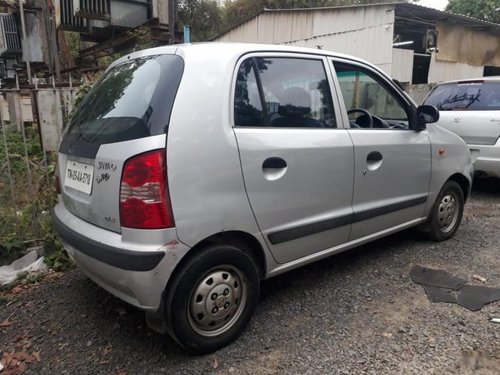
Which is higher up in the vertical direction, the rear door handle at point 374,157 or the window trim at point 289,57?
the window trim at point 289,57

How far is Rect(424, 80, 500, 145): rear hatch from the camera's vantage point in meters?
5.29

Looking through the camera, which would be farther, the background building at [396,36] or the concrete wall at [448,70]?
the concrete wall at [448,70]

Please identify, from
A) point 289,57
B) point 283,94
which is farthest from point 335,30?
point 283,94

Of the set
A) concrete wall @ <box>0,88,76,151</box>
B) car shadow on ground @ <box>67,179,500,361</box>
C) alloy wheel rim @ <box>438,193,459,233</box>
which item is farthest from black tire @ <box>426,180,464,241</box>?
concrete wall @ <box>0,88,76,151</box>

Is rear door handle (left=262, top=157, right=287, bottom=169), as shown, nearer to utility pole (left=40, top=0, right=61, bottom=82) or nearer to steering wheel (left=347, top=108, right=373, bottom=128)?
steering wheel (left=347, top=108, right=373, bottom=128)

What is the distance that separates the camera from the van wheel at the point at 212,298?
7.16 feet

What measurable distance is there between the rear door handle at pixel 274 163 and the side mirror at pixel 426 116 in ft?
5.33

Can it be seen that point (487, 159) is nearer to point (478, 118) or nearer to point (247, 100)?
point (478, 118)

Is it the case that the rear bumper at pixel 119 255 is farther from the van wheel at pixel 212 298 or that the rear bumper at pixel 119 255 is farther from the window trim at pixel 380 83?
the window trim at pixel 380 83

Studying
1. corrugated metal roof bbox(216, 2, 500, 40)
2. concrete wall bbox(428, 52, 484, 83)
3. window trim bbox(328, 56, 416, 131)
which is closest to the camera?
window trim bbox(328, 56, 416, 131)

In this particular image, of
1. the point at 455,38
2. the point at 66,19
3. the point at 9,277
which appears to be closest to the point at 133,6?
the point at 66,19

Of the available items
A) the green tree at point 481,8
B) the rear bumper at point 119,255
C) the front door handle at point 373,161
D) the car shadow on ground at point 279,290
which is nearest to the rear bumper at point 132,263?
the rear bumper at point 119,255

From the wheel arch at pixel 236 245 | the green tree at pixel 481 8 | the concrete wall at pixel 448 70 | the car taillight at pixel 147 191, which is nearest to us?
the car taillight at pixel 147 191

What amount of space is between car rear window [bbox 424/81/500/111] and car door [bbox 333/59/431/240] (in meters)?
2.61
